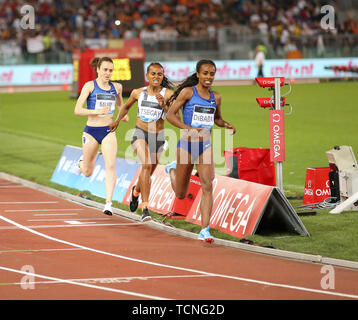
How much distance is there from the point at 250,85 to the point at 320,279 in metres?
35.2

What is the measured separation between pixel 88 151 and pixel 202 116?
2635 millimetres

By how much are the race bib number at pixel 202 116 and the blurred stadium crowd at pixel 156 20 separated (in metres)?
32.8

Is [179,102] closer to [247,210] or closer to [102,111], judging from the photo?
[247,210]

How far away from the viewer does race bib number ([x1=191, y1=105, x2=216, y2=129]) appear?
1055 centimetres

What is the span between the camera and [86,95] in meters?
12.2

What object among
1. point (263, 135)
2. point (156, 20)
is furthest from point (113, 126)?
point (156, 20)

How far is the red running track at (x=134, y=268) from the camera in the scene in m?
7.88

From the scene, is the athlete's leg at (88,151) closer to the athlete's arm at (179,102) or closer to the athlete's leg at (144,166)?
the athlete's leg at (144,166)

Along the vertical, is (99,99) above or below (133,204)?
above

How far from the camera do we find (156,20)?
4725 cm

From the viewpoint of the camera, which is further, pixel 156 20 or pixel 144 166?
pixel 156 20

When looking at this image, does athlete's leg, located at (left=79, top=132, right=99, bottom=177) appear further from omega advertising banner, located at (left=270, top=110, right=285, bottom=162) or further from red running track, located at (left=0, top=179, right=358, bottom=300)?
omega advertising banner, located at (left=270, top=110, right=285, bottom=162)

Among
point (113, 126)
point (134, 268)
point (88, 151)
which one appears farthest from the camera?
point (88, 151)

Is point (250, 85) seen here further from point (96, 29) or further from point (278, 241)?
point (278, 241)
